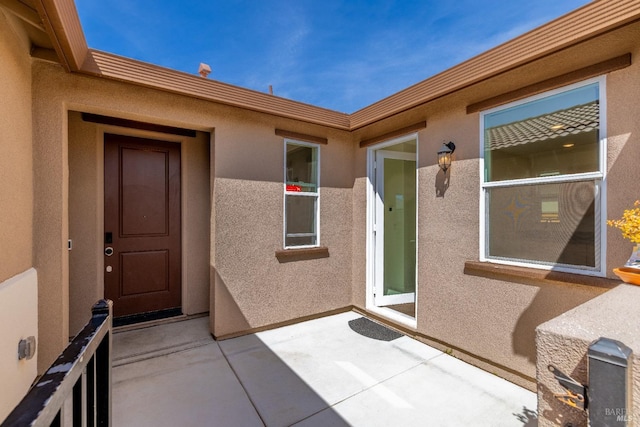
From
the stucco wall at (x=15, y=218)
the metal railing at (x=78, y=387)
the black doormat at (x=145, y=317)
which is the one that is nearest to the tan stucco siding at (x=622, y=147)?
the metal railing at (x=78, y=387)

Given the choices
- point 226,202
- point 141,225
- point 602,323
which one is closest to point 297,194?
point 226,202

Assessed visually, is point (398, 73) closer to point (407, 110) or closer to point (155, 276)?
point (407, 110)

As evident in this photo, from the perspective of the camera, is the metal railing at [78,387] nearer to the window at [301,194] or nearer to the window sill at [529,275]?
the window at [301,194]

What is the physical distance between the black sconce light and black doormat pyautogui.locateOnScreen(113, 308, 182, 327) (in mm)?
4154

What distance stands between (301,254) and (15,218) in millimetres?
2861

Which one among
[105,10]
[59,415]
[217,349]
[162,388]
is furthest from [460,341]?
[105,10]

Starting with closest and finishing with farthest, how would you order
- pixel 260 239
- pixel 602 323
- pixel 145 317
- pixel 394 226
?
pixel 602 323 → pixel 260 239 → pixel 145 317 → pixel 394 226

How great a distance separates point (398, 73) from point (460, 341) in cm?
531

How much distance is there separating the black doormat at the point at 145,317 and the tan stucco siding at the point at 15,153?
5.38ft

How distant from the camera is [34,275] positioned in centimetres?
249

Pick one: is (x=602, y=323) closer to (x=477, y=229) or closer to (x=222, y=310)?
(x=477, y=229)

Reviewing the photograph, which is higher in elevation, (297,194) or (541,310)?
(297,194)

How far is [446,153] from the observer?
3.15 meters

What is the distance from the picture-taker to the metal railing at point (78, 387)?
0.62m
